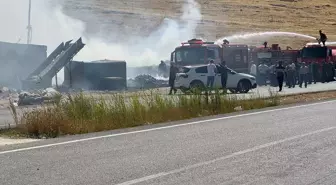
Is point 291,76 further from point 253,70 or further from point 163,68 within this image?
point 163,68

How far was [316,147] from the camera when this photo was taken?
39.5 ft

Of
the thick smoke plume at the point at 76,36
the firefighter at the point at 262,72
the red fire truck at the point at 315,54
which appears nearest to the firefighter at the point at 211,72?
the firefighter at the point at 262,72

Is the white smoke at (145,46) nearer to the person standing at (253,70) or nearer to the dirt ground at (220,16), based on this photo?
the dirt ground at (220,16)

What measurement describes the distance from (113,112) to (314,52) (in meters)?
30.1

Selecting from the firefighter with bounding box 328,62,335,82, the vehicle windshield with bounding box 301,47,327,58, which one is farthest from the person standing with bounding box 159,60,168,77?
the firefighter with bounding box 328,62,335,82

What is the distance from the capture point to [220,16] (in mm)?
75750

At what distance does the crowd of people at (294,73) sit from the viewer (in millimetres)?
38000

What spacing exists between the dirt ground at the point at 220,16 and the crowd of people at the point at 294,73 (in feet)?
56.9

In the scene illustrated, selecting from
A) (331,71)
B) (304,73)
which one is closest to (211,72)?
(304,73)

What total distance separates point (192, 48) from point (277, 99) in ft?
34.6

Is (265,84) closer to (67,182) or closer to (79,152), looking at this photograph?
(79,152)

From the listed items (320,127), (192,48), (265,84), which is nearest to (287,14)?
(265,84)

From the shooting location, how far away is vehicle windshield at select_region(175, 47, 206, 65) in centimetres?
3353

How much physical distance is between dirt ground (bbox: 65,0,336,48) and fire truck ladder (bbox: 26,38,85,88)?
776 inches
